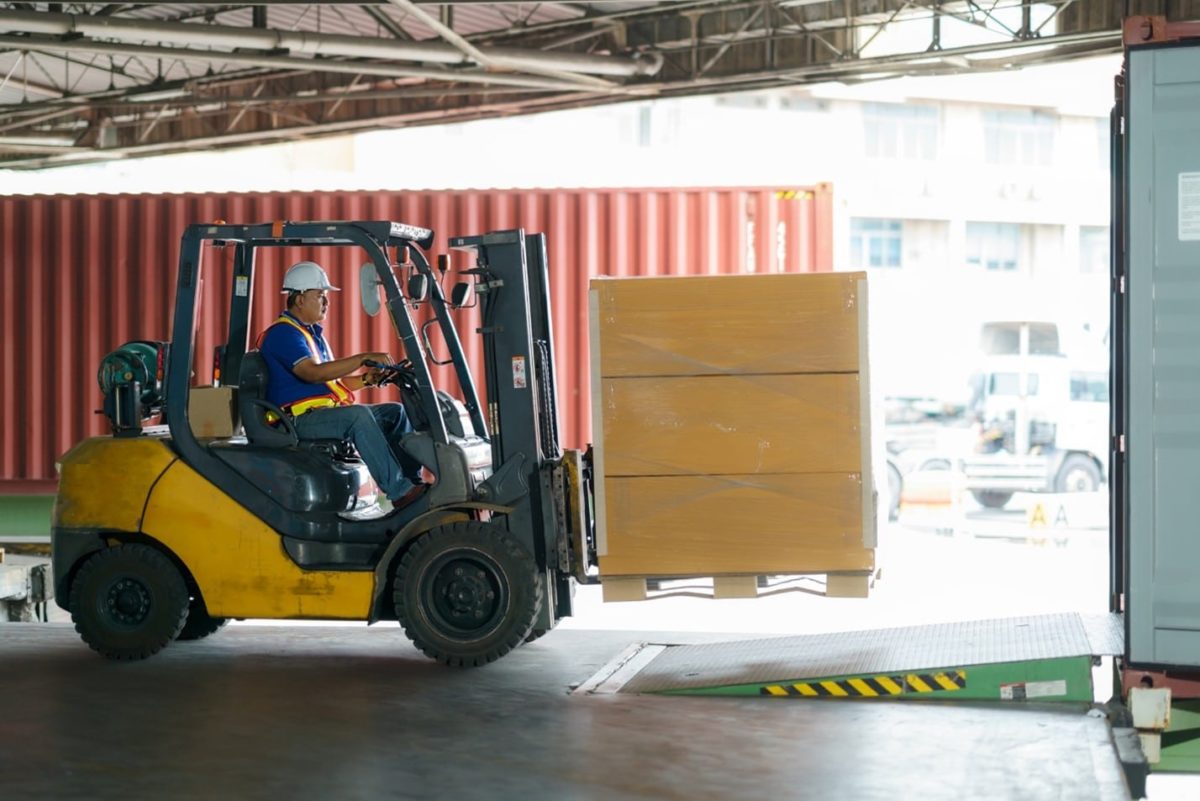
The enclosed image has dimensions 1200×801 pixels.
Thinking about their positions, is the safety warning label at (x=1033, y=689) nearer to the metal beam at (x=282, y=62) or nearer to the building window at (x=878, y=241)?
the metal beam at (x=282, y=62)

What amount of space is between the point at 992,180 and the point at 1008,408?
19057 mm

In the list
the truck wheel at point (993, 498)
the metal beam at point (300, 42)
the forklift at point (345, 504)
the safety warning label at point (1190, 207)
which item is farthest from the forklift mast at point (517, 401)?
the truck wheel at point (993, 498)

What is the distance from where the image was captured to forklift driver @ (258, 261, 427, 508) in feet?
19.9

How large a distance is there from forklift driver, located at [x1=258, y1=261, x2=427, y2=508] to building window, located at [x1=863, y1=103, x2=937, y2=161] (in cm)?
3895

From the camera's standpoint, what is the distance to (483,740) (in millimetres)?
4746

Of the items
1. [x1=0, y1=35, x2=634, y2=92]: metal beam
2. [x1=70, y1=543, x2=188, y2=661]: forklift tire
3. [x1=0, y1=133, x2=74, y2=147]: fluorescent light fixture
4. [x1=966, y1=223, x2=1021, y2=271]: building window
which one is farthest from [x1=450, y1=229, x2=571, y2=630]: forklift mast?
[x1=966, y1=223, x2=1021, y2=271]: building window

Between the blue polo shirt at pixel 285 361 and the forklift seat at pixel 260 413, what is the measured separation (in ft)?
0.11

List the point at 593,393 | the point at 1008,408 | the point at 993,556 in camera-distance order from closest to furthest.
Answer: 1. the point at 593,393
2. the point at 993,556
3. the point at 1008,408

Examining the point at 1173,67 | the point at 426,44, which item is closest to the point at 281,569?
the point at 1173,67

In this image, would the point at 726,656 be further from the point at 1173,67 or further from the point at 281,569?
the point at 1173,67

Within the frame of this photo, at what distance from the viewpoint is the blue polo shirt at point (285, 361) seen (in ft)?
19.9

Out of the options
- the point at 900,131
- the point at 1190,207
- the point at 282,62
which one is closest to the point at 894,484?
the point at 282,62

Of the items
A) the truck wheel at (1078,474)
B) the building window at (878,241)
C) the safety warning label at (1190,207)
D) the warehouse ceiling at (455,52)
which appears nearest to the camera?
the safety warning label at (1190,207)

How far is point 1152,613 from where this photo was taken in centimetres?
449
